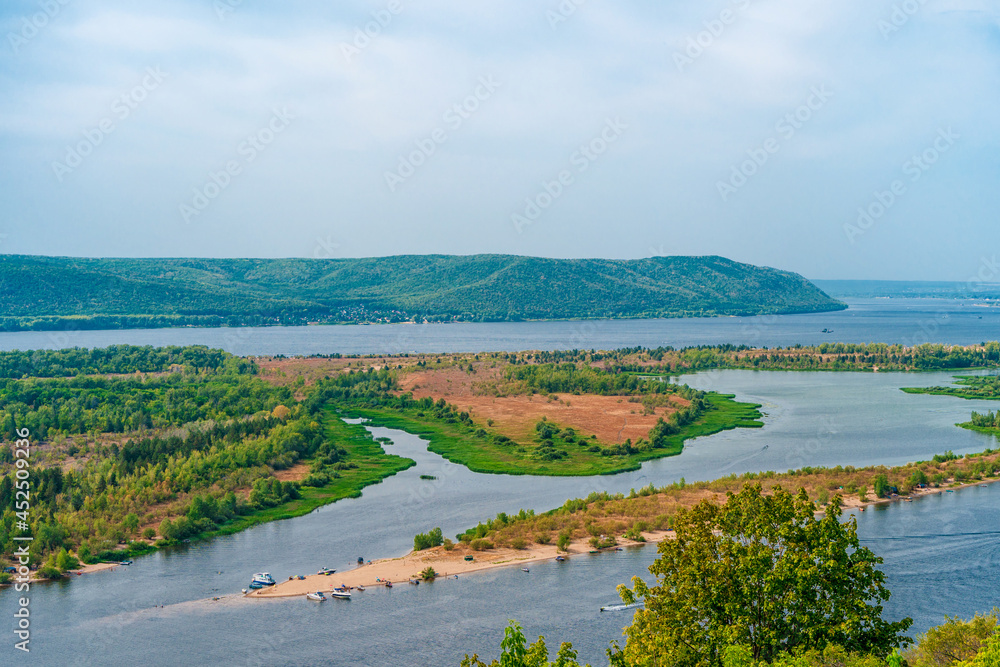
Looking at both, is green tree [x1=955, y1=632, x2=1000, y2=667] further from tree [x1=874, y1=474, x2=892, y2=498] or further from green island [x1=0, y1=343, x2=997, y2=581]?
tree [x1=874, y1=474, x2=892, y2=498]

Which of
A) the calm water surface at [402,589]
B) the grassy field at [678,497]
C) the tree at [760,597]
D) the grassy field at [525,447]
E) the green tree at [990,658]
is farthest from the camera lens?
the grassy field at [525,447]

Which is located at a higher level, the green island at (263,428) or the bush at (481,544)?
the green island at (263,428)

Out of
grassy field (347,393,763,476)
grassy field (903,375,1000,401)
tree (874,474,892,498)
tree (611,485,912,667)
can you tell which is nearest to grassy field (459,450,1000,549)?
tree (874,474,892,498)

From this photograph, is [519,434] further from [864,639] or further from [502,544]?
[864,639]

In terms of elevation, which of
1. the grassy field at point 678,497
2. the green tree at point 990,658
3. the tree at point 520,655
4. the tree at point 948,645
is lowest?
the grassy field at point 678,497

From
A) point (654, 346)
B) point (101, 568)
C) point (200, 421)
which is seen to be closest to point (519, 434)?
point (200, 421)

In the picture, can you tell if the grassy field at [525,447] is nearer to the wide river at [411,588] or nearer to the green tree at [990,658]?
the wide river at [411,588]

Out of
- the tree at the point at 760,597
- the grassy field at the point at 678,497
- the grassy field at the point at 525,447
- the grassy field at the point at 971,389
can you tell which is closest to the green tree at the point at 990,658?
the tree at the point at 760,597

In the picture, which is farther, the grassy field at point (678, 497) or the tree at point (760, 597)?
the grassy field at point (678, 497)
